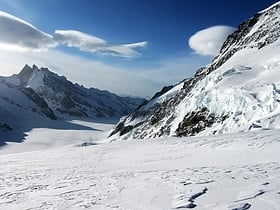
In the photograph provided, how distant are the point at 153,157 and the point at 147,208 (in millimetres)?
10643

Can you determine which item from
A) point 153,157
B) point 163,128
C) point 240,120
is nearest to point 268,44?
point 163,128

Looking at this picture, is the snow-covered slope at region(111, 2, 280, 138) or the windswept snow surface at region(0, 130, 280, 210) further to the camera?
the snow-covered slope at region(111, 2, 280, 138)

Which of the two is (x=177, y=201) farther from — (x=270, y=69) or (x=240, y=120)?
(x=270, y=69)

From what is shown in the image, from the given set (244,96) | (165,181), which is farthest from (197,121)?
(165,181)

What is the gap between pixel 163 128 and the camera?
57281 millimetres

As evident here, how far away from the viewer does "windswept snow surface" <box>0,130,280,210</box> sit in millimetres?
9453

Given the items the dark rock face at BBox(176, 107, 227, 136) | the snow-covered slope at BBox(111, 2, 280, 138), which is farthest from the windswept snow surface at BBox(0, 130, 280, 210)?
the dark rock face at BBox(176, 107, 227, 136)

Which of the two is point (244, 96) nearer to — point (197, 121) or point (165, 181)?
point (197, 121)

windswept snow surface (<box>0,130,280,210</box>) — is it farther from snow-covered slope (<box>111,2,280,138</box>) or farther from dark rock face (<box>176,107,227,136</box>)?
dark rock face (<box>176,107,227,136</box>)

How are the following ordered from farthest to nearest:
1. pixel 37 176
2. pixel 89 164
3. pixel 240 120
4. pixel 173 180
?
pixel 240 120 → pixel 89 164 → pixel 37 176 → pixel 173 180

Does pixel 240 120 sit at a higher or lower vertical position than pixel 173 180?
higher

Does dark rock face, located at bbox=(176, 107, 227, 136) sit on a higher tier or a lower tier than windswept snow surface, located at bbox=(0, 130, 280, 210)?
higher

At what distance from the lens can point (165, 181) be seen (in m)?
12.4

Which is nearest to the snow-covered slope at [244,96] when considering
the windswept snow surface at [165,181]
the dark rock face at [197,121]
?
the dark rock face at [197,121]
